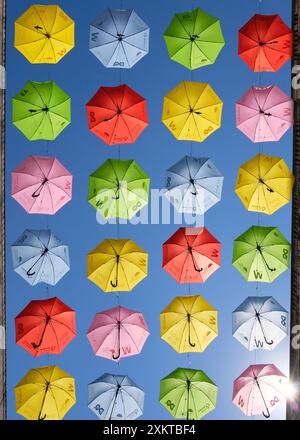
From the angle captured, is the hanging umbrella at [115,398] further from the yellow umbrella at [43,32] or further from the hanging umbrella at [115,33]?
the yellow umbrella at [43,32]

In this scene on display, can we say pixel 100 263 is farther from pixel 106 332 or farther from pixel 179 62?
pixel 179 62

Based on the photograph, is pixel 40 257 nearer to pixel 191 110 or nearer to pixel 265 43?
pixel 191 110

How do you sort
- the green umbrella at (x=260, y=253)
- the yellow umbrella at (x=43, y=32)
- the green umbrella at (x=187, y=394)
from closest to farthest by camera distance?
the yellow umbrella at (x=43, y=32) < the green umbrella at (x=260, y=253) < the green umbrella at (x=187, y=394)

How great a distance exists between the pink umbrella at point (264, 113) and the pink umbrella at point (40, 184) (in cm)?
372

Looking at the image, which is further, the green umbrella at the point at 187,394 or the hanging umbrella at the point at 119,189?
the green umbrella at the point at 187,394

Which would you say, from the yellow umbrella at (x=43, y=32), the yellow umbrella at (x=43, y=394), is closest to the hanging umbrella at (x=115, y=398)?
the yellow umbrella at (x=43, y=394)

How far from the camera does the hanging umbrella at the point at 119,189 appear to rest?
10211 millimetres

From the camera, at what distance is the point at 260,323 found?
10.8m

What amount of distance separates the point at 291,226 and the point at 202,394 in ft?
13.4

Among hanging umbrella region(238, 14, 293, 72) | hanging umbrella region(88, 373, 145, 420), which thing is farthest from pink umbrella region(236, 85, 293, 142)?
hanging umbrella region(88, 373, 145, 420)

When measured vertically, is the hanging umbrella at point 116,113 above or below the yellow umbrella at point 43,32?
below

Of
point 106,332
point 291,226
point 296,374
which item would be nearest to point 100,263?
point 106,332

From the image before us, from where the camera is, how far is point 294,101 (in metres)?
10.7

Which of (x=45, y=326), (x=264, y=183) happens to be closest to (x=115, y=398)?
(x=45, y=326)
